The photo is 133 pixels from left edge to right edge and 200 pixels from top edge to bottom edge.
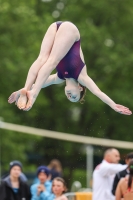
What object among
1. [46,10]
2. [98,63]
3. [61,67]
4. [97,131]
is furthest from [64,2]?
[61,67]

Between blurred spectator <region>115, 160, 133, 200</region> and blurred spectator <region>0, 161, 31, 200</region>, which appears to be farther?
blurred spectator <region>0, 161, 31, 200</region>

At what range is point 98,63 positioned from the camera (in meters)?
28.1

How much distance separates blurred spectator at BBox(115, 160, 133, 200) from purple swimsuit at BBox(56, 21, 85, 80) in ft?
6.12

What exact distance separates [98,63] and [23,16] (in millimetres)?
3621

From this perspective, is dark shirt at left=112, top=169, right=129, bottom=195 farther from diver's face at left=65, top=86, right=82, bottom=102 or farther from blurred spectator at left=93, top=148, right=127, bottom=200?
diver's face at left=65, top=86, right=82, bottom=102

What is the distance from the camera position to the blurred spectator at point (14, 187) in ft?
44.4

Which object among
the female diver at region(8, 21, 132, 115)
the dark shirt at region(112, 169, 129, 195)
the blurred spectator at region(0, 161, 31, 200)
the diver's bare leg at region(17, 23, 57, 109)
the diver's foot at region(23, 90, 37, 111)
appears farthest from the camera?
the blurred spectator at region(0, 161, 31, 200)

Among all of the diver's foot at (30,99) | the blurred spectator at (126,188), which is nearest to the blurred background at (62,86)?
the blurred spectator at (126,188)

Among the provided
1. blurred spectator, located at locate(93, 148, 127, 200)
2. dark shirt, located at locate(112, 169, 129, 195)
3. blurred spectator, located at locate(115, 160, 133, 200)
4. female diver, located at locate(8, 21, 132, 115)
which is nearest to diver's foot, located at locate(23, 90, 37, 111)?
female diver, located at locate(8, 21, 132, 115)

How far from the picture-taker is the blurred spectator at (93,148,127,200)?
12836 mm

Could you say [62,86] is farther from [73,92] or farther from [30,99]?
[30,99]

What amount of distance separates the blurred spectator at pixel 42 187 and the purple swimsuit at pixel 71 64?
306 centimetres

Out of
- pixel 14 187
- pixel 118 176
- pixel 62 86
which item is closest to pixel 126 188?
pixel 118 176

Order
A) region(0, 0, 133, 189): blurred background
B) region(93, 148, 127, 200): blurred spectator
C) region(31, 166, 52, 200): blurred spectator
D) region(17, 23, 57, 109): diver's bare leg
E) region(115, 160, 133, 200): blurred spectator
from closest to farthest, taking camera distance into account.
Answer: region(17, 23, 57, 109): diver's bare leg → region(115, 160, 133, 200): blurred spectator → region(93, 148, 127, 200): blurred spectator → region(31, 166, 52, 200): blurred spectator → region(0, 0, 133, 189): blurred background
